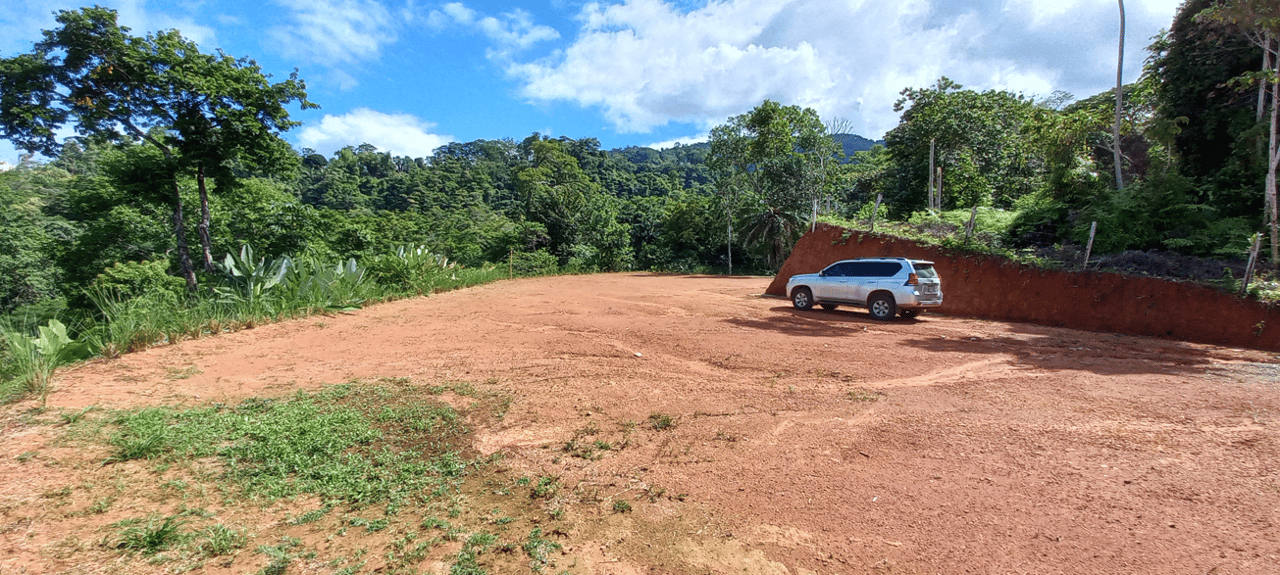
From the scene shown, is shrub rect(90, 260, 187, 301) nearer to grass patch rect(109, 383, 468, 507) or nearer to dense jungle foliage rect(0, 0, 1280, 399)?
dense jungle foliage rect(0, 0, 1280, 399)

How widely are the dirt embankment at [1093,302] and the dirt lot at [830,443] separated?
1473 mm

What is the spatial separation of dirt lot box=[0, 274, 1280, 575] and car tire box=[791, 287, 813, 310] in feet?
13.7

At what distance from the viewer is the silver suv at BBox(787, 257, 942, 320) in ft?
38.4

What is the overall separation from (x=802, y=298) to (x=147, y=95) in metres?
18.1

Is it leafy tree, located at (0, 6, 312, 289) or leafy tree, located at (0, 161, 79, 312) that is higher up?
leafy tree, located at (0, 6, 312, 289)

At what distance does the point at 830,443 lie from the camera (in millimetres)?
4699

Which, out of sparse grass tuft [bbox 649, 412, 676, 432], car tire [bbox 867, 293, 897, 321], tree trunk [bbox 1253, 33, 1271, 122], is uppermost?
tree trunk [bbox 1253, 33, 1271, 122]

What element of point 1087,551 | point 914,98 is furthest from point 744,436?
point 914,98

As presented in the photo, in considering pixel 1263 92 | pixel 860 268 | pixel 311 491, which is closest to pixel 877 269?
pixel 860 268

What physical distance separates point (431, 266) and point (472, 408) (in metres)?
14.6

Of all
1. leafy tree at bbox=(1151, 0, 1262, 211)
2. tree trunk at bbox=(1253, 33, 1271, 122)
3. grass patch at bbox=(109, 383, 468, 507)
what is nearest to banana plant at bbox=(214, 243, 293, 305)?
grass patch at bbox=(109, 383, 468, 507)

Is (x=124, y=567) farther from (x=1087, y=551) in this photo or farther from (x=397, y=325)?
(x=397, y=325)

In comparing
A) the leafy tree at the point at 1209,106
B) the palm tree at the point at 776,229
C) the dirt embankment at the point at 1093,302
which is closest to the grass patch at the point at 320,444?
the dirt embankment at the point at 1093,302

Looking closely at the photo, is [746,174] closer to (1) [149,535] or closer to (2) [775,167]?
(2) [775,167]
